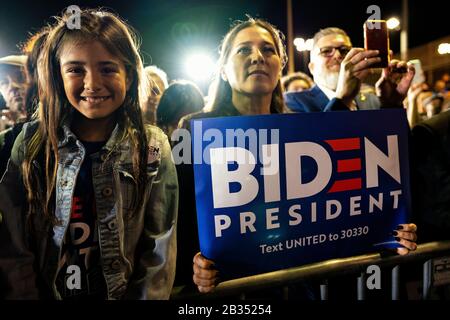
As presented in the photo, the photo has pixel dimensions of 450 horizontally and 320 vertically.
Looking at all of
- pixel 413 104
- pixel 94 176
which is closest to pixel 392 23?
pixel 413 104

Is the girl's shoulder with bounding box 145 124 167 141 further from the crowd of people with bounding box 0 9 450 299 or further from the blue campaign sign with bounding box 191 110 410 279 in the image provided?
the blue campaign sign with bounding box 191 110 410 279

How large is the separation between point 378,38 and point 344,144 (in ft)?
2.08

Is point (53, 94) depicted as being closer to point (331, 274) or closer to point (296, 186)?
point (296, 186)

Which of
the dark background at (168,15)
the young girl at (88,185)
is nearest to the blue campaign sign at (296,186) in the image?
the young girl at (88,185)

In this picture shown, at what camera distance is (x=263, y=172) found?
68.7 inches

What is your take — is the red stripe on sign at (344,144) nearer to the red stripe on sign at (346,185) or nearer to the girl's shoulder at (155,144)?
the red stripe on sign at (346,185)

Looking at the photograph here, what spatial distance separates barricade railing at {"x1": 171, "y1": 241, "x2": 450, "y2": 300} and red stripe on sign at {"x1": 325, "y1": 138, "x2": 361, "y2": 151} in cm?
56

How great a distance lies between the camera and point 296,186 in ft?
5.85

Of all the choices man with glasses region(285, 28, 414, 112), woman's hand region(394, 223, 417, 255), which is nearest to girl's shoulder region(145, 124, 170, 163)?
man with glasses region(285, 28, 414, 112)

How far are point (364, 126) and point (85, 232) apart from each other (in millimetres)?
1441

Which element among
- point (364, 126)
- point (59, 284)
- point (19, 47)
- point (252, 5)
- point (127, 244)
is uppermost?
point (252, 5)
